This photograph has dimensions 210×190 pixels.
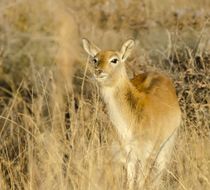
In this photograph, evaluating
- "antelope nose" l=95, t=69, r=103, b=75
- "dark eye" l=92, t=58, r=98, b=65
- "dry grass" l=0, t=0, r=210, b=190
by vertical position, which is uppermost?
"dark eye" l=92, t=58, r=98, b=65

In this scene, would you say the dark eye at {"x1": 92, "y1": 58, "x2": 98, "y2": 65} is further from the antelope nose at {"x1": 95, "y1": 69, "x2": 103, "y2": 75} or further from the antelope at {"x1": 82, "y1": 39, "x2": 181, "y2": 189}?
the antelope nose at {"x1": 95, "y1": 69, "x2": 103, "y2": 75}

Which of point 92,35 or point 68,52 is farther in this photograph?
point 92,35

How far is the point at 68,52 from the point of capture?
33.4ft

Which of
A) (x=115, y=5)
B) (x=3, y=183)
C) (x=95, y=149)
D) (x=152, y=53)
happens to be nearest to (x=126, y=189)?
(x=95, y=149)

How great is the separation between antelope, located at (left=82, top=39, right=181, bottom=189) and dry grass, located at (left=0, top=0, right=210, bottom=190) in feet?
0.33

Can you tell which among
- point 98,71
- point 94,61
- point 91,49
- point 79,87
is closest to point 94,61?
point 94,61

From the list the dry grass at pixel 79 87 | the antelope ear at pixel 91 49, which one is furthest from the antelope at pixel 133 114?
the dry grass at pixel 79 87

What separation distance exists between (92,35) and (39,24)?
107 inches

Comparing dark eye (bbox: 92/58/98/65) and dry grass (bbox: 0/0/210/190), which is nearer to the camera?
dry grass (bbox: 0/0/210/190)

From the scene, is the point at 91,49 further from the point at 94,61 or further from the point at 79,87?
the point at 79,87

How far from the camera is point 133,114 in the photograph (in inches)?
245

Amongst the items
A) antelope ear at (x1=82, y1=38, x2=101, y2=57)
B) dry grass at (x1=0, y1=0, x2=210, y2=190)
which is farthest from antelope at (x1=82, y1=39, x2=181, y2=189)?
dry grass at (x1=0, y1=0, x2=210, y2=190)

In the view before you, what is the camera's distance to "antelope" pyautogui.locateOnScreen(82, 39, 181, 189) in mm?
5973

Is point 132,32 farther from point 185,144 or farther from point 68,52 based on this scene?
point 185,144
